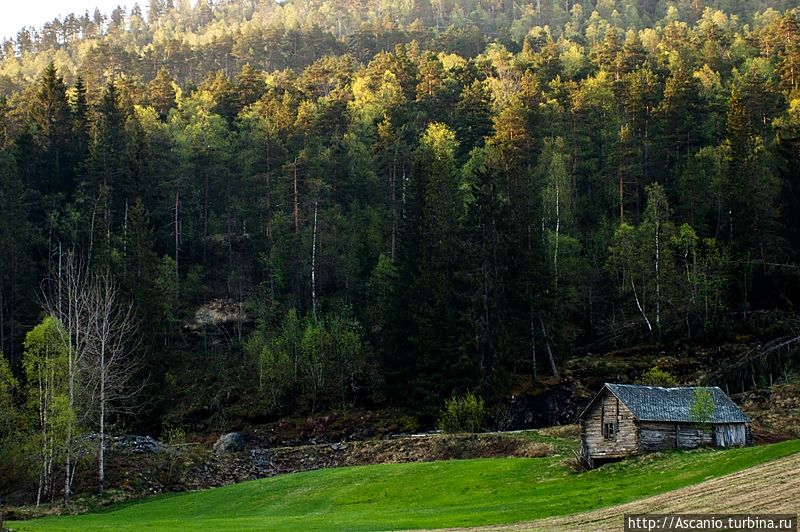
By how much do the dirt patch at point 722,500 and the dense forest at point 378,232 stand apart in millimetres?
32891

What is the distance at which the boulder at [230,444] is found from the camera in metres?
61.8

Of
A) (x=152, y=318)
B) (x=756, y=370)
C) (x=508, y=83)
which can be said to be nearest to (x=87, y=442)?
(x=152, y=318)

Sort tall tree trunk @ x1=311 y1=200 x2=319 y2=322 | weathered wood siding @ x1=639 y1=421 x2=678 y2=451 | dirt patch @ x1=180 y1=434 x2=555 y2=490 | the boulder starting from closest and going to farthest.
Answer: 1. weathered wood siding @ x1=639 y1=421 x2=678 y2=451
2. dirt patch @ x1=180 y1=434 x2=555 y2=490
3. the boulder
4. tall tree trunk @ x1=311 y1=200 x2=319 y2=322

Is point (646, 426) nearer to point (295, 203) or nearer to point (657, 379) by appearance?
point (657, 379)

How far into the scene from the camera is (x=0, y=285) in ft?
267

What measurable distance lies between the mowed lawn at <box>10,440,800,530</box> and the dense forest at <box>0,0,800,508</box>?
10892mm

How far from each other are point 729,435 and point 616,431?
659 cm

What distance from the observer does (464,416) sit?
61.1 meters

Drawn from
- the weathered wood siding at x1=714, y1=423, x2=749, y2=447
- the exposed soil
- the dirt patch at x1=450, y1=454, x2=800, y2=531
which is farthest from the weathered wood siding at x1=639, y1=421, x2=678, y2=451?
the dirt patch at x1=450, y1=454, x2=800, y2=531

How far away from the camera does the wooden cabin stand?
4691cm

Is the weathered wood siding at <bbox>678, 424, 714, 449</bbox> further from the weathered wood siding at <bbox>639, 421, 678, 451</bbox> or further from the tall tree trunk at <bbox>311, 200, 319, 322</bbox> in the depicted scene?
the tall tree trunk at <bbox>311, 200, 319, 322</bbox>

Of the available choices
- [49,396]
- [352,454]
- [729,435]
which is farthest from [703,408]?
[49,396]

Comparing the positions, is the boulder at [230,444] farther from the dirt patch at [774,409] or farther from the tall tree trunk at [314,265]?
the dirt patch at [774,409]

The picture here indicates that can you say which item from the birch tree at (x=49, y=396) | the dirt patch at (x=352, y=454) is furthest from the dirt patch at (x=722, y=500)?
the birch tree at (x=49, y=396)
